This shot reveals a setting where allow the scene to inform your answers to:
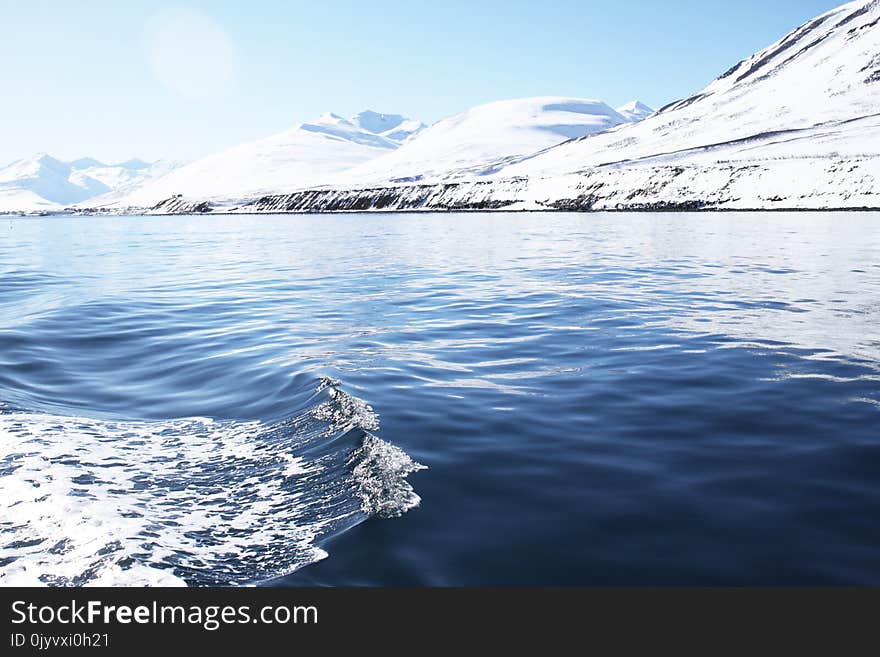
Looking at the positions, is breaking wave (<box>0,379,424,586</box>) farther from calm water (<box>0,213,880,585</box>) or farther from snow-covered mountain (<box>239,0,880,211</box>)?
snow-covered mountain (<box>239,0,880,211</box>)

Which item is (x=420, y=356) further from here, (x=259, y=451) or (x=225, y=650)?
(x=225, y=650)

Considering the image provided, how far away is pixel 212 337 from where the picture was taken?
1652 centimetres

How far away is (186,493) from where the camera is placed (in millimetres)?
7000

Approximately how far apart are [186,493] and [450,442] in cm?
321

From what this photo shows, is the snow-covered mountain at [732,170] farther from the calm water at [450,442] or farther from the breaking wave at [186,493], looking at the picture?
the breaking wave at [186,493]

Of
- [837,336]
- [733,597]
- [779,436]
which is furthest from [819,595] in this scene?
[837,336]

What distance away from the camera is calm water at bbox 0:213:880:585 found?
5516 mm

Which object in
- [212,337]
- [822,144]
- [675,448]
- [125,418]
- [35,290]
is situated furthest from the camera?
[822,144]

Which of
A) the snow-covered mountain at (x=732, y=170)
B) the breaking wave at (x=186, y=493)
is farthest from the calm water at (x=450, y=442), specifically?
the snow-covered mountain at (x=732, y=170)

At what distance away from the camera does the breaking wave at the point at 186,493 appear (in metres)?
5.38

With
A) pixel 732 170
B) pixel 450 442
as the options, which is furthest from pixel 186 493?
pixel 732 170

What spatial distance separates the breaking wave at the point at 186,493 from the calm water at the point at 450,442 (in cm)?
3

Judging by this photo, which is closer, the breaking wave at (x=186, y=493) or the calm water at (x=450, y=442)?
the breaking wave at (x=186, y=493)

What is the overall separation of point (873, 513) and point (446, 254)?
36.8m
